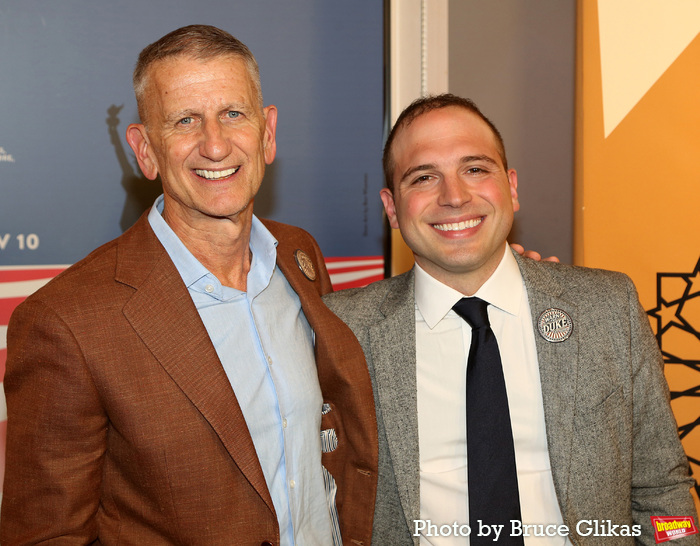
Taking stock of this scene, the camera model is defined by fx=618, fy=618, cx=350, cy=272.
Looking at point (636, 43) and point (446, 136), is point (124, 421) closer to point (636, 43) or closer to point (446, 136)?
→ point (446, 136)

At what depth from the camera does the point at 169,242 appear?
1.62 meters

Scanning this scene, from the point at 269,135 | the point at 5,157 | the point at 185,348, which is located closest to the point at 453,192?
the point at 269,135

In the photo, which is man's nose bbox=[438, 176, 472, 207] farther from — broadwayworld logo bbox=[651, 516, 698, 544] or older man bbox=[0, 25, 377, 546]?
broadwayworld logo bbox=[651, 516, 698, 544]

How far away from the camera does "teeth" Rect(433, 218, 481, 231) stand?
176 cm

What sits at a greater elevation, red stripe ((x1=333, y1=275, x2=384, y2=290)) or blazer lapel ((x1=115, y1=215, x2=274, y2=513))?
red stripe ((x1=333, y1=275, x2=384, y2=290))

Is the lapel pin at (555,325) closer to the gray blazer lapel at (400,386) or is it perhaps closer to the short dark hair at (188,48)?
the gray blazer lapel at (400,386)

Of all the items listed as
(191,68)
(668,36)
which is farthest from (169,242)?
(668,36)

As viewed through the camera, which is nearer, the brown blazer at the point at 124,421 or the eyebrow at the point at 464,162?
the brown blazer at the point at 124,421

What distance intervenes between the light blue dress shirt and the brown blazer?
0.08 meters

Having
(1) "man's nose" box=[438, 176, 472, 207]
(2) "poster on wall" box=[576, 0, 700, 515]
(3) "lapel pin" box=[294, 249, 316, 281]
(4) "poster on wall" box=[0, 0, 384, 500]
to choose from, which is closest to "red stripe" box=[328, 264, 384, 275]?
(4) "poster on wall" box=[0, 0, 384, 500]

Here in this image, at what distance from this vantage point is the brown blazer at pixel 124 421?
136 cm

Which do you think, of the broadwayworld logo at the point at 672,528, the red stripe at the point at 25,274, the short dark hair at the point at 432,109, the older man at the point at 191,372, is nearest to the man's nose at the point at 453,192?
the short dark hair at the point at 432,109

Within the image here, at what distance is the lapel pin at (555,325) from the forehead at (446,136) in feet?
1.63

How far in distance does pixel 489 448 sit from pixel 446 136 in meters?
0.90
